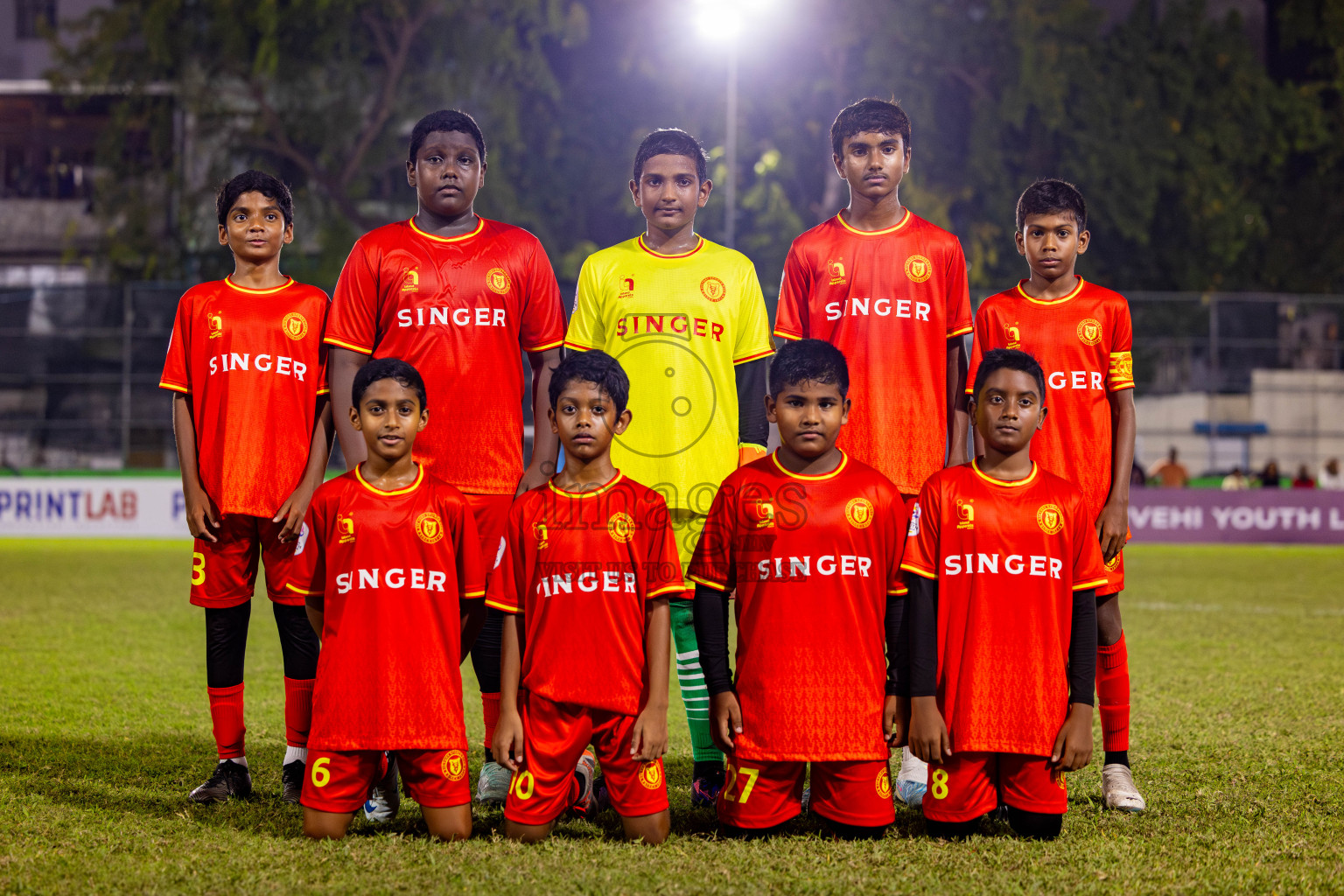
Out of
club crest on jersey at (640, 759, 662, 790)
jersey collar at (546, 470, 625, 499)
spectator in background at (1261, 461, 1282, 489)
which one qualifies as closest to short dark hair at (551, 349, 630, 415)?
jersey collar at (546, 470, 625, 499)

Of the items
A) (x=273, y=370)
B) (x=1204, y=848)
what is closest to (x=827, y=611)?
(x=1204, y=848)

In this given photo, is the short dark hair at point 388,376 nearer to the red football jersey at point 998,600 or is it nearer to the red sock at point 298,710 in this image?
the red sock at point 298,710

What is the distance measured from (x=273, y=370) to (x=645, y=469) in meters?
1.37

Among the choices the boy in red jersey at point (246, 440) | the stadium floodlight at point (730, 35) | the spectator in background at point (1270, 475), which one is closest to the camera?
the boy in red jersey at point (246, 440)

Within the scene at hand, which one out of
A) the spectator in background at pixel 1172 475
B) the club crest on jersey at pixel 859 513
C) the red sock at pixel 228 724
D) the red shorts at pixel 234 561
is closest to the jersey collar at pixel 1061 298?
the club crest on jersey at pixel 859 513

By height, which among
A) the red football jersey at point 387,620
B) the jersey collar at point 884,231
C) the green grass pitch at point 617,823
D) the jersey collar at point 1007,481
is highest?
the jersey collar at point 884,231

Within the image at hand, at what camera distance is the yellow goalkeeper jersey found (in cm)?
401

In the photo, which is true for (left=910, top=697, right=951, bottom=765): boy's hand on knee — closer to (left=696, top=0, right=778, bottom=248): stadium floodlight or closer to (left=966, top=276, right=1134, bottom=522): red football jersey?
(left=966, top=276, right=1134, bottom=522): red football jersey

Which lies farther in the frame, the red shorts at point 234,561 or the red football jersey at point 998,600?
the red shorts at point 234,561

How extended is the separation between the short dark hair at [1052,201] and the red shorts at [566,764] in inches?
88.8

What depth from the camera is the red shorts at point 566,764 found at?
11.4 ft

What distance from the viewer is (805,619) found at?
3.55 metres

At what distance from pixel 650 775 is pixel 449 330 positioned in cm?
160

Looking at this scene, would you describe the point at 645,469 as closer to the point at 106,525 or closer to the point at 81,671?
the point at 81,671
